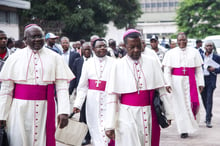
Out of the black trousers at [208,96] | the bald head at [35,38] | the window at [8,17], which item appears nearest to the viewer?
the bald head at [35,38]

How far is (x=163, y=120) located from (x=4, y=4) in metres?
17.1

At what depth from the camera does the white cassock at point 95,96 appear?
7422 millimetres

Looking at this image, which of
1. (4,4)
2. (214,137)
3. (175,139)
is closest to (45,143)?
(175,139)

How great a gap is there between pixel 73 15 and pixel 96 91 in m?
21.2

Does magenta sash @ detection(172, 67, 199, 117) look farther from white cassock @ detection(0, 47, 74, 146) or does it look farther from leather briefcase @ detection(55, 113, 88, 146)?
white cassock @ detection(0, 47, 74, 146)

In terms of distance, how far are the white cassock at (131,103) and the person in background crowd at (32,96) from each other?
60cm

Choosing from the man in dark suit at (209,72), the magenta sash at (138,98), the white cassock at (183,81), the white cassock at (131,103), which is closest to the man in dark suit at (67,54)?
the white cassock at (183,81)

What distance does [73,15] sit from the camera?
28203 millimetres

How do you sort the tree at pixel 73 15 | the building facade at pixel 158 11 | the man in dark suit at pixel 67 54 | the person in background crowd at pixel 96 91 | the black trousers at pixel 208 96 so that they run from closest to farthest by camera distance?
the person in background crowd at pixel 96 91 → the black trousers at pixel 208 96 → the man in dark suit at pixel 67 54 → the tree at pixel 73 15 → the building facade at pixel 158 11

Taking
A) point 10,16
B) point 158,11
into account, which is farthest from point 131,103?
point 158,11

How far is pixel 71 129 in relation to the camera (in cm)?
662

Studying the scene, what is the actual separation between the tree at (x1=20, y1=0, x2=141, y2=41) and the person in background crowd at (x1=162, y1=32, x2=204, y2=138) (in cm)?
1774

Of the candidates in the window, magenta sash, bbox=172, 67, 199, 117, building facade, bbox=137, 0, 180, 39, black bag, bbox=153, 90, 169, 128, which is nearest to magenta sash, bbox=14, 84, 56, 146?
black bag, bbox=153, 90, 169, 128

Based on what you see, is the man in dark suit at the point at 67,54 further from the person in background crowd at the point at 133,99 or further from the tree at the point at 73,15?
the tree at the point at 73,15
